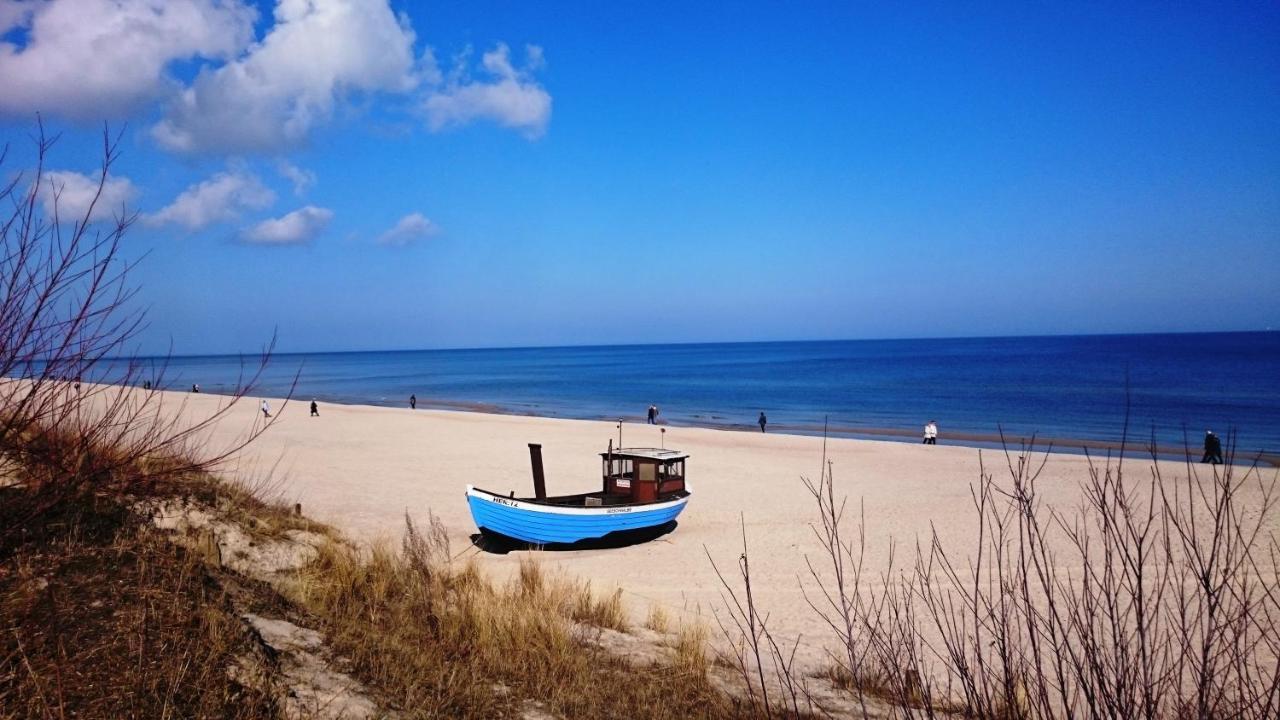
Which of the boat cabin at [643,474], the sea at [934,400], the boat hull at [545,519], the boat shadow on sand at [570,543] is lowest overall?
the sea at [934,400]

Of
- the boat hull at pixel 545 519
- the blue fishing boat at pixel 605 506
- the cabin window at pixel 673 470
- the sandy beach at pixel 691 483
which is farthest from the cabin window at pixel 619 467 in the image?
the sandy beach at pixel 691 483

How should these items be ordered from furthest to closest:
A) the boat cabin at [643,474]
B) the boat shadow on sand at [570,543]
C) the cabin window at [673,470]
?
the cabin window at [673,470], the boat cabin at [643,474], the boat shadow on sand at [570,543]

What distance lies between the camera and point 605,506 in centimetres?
1561

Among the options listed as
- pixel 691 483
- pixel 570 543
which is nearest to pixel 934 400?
pixel 691 483

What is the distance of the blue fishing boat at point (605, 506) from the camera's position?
14.8 metres

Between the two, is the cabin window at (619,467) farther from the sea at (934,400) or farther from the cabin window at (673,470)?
the sea at (934,400)

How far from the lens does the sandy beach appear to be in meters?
13.7

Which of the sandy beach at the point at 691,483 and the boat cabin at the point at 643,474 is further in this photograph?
the boat cabin at the point at 643,474

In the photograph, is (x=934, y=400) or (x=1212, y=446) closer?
(x=1212, y=446)

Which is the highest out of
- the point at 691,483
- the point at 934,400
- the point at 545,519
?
the point at 545,519

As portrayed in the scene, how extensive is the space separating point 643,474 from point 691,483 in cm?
768

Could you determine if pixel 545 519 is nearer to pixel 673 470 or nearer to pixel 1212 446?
pixel 673 470

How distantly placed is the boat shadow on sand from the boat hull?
14 centimetres

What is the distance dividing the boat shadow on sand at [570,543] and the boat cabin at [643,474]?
79 cm
